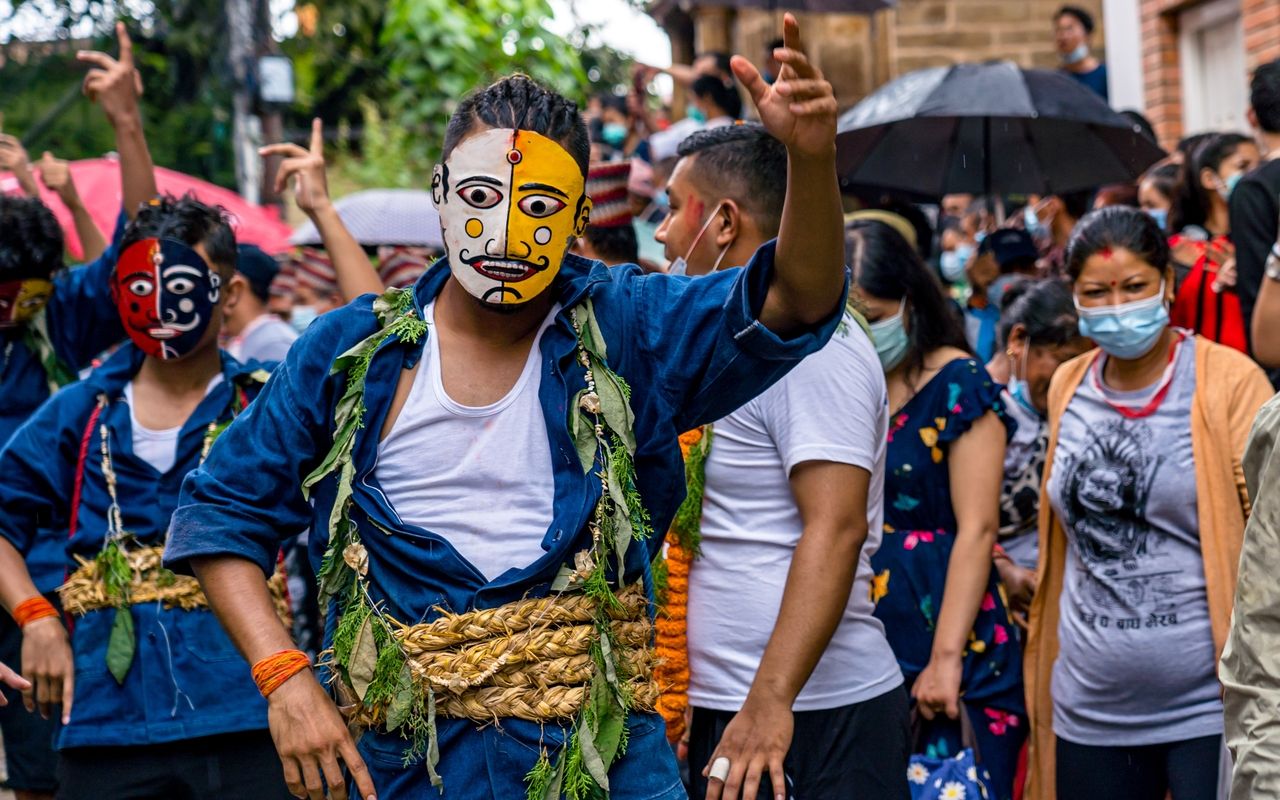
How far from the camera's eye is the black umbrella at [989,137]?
24.0 ft

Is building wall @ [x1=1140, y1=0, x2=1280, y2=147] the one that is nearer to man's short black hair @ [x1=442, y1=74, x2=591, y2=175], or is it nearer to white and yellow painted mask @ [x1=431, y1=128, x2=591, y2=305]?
man's short black hair @ [x1=442, y1=74, x2=591, y2=175]

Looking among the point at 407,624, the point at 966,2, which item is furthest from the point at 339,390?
the point at 966,2

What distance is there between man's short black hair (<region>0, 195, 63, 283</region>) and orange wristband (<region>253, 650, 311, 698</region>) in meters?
3.45

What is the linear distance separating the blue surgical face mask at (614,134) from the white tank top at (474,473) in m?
10.8

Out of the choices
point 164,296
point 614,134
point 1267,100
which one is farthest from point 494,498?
point 614,134

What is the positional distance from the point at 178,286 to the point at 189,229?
249 mm

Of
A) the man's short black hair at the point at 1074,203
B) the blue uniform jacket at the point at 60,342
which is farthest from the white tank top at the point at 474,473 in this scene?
the man's short black hair at the point at 1074,203

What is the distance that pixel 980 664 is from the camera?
4645 millimetres

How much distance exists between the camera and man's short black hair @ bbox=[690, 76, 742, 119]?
31.4 feet

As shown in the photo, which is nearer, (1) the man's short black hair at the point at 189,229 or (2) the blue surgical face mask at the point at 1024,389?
(1) the man's short black hair at the point at 189,229

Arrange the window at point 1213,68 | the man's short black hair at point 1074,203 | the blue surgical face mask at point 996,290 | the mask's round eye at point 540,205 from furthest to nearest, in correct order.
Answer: the window at point 1213,68 < the man's short black hair at point 1074,203 < the blue surgical face mask at point 996,290 < the mask's round eye at point 540,205

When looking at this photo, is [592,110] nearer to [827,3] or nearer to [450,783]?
[827,3]

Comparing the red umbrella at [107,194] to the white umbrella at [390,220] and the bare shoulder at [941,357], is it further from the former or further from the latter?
the bare shoulder at [941,357]

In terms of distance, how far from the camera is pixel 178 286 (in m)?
4.57
